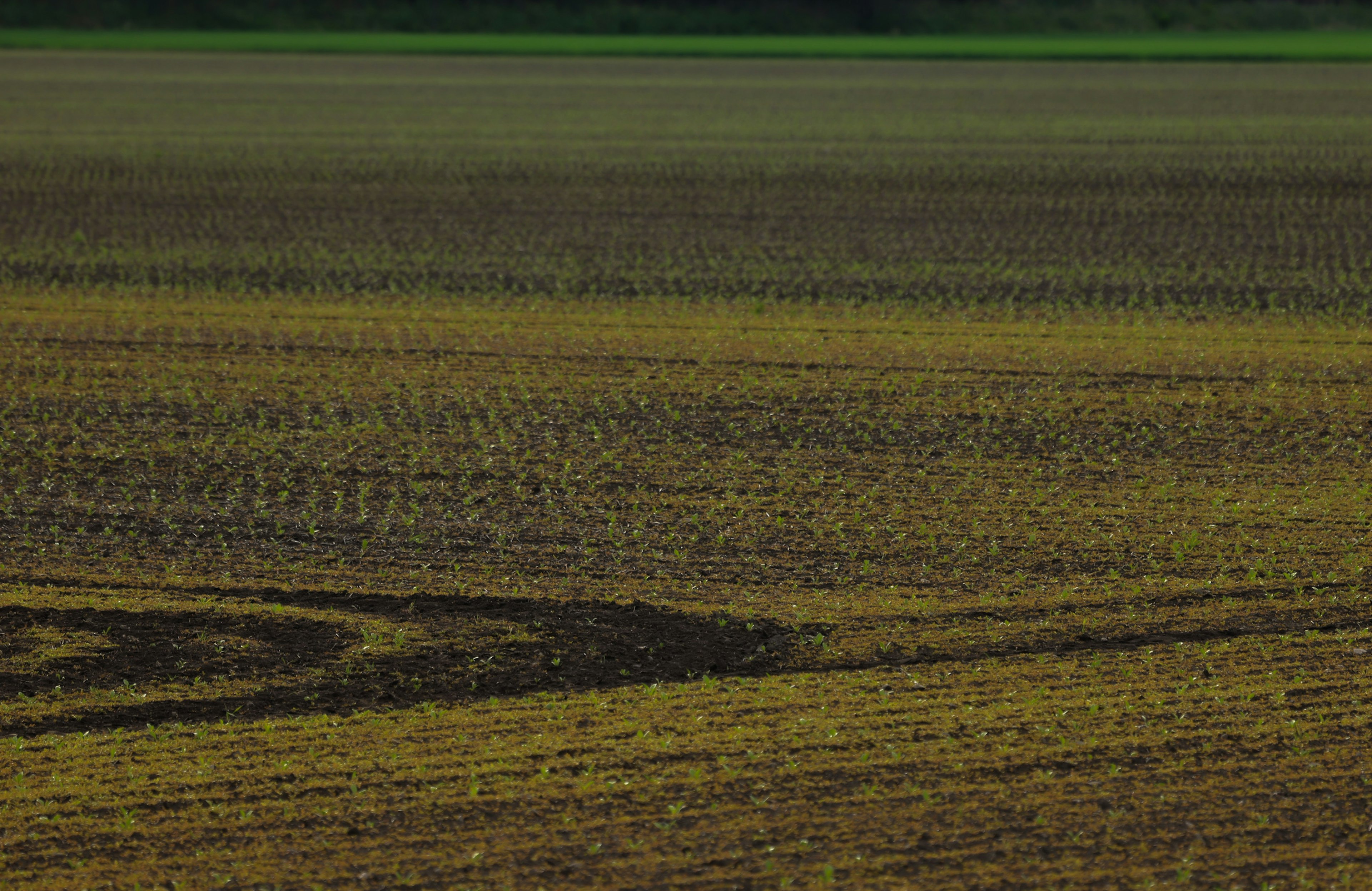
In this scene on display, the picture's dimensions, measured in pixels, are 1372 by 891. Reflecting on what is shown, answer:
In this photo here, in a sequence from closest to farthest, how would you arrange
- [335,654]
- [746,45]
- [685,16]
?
1. [335,654]
2. [746,45]
3. [685,16]

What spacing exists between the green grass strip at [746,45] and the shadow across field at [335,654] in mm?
39778

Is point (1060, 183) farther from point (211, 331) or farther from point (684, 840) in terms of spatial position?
point (684, 840)

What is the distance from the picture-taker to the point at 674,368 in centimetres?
905

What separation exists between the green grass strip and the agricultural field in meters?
30.6

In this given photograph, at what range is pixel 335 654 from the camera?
514 centimetres

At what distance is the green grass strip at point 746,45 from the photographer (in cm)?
4319

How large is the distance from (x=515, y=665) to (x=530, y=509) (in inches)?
63.7

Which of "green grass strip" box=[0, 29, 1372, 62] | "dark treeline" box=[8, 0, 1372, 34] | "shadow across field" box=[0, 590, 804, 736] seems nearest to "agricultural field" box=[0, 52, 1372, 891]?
"shadow across field" box=[0, 590, 804, 736]

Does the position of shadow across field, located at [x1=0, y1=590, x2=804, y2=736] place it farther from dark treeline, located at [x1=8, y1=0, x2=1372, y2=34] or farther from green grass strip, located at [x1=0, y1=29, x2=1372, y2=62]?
dark treeline, located at [x1=8, y1=0, x2=1372, y2=34]

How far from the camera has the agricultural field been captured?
13.5ft

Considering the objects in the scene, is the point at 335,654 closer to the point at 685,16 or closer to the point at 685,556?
the point at 685,556

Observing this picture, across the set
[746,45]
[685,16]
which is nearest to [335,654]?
[746,45]

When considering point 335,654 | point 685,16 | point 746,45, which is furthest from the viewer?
point 685,16

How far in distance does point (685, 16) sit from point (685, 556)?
171 feet
